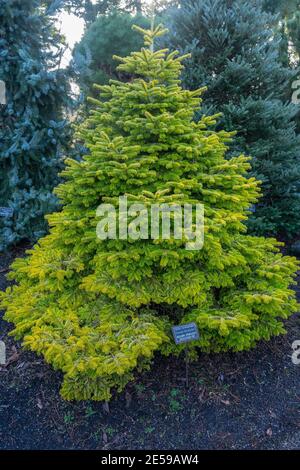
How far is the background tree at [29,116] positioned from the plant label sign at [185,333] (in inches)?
106

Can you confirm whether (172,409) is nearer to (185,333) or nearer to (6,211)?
(185,333)

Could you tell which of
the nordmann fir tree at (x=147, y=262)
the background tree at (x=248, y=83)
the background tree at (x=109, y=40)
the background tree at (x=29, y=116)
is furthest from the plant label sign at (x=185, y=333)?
the background tree at (x=109, y=40)

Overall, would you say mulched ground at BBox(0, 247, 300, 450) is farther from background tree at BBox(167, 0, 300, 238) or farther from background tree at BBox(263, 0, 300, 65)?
background tree at BBox(263, 0, 300, 65)

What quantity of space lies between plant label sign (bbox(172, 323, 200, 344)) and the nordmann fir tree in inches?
4.0

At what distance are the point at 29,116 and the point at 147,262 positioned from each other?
3.00m

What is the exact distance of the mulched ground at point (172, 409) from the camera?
2549 mm

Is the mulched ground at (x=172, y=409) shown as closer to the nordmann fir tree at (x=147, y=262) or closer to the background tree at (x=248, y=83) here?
the nordmann fir tree at (x=147, y=262)

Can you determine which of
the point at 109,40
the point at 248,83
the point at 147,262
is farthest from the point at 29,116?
the point at 147,262

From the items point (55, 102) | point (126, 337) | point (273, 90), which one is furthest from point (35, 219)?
point (273, 90)

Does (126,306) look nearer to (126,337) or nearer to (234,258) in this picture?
(126,337)

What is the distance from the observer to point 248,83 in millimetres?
4586

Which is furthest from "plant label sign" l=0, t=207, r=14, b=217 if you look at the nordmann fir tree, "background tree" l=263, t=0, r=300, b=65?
"background tree" l=263, t=0, r=300, b=65

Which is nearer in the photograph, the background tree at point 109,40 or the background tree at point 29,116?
the background tree at point 29,116

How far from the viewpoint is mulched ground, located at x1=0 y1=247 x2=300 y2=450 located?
255 cm
